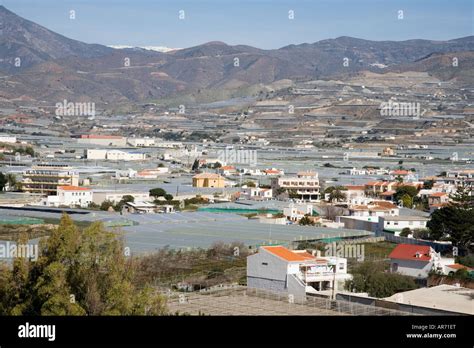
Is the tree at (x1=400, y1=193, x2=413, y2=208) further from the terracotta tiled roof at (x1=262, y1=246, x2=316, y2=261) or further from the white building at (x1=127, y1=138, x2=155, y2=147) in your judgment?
the white building at (x1=127, y1=138, x2=155, y2=147)

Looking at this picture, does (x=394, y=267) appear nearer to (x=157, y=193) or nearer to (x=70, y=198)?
(x=70, y=198)

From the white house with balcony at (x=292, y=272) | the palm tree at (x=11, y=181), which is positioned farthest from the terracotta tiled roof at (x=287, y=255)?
the palm tree at (x=11, y=181)

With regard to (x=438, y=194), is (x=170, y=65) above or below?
above

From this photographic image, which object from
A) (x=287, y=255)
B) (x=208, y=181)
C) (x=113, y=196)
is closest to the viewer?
(x=287, y=255)

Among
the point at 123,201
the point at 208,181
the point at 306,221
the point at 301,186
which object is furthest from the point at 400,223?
the point at 208,181

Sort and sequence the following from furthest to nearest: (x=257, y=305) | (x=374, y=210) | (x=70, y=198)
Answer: (x=70, y=198), (x=374, y=210), (x=257, y=305)

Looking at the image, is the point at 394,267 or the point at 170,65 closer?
the point at 394,267

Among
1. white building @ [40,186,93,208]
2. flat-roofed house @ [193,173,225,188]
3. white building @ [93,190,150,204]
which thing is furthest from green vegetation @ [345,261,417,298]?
flat-roofed house @ [193,173,225,188]
